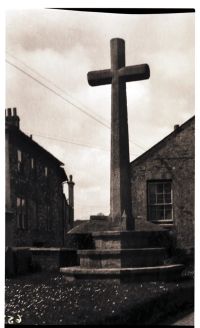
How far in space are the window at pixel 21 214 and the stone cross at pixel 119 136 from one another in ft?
4.93

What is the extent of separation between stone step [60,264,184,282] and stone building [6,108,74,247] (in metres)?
0.70

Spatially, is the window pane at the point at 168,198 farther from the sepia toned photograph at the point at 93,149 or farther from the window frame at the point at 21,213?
the window frame at the point at 21,213

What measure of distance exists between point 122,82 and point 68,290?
12.1 feet


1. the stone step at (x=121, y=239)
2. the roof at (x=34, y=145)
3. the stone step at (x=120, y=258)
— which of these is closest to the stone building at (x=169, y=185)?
the stone step at (x=121, y=239)

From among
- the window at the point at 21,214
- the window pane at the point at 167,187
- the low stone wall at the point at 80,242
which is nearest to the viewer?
the window at the point at 21,214

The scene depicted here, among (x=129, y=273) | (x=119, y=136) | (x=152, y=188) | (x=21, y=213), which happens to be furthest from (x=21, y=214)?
(x=152, y=188)

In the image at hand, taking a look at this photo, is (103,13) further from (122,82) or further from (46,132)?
(46,132)

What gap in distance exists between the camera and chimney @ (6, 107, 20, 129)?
788 cm

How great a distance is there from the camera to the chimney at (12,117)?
310 inches

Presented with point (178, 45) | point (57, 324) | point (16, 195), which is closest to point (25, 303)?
point (57, 324)

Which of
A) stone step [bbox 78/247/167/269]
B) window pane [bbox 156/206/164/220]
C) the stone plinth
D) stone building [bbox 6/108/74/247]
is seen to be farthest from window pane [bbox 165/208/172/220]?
stone building [bbox 6/108/74/247]

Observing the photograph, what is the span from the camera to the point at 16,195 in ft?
26.9

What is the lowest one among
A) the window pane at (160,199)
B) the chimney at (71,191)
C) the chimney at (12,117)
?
the window pane at (160,199)

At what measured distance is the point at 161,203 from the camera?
40.0 feet
